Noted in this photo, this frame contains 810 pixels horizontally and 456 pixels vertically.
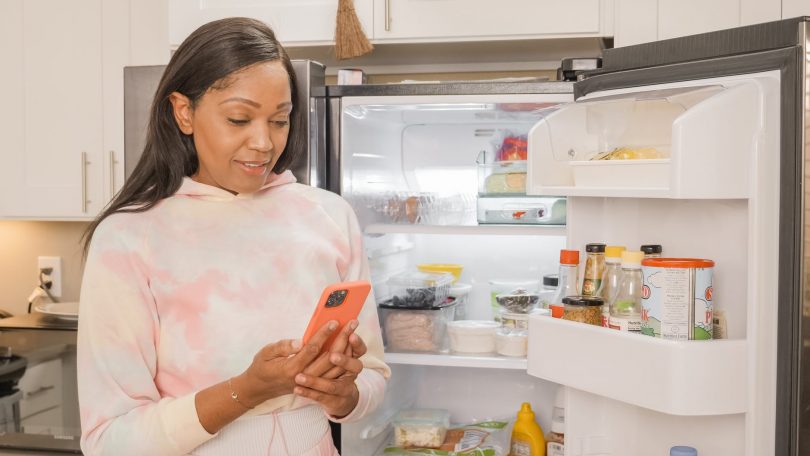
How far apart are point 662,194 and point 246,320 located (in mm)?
646

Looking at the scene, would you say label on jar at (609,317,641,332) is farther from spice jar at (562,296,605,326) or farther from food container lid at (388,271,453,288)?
food container lid at (388,271,453,288)

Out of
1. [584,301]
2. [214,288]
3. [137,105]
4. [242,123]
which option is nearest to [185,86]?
[242,123]

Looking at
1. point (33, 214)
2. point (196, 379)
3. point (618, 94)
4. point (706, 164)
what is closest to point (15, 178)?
point (33, 214)

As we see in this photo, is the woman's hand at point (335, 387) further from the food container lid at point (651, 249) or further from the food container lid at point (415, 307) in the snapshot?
the food container lid at point (415, 307)

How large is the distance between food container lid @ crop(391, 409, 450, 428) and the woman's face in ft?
3.19

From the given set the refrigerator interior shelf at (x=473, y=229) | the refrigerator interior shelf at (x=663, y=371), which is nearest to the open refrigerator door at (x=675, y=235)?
the refrigerator interior shelf at (x=663, y=371)

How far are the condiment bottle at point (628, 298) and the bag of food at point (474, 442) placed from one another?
77cm

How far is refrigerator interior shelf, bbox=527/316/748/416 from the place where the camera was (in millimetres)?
1188

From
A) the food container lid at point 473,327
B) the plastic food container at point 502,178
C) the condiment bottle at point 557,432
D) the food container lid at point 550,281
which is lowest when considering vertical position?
the condiment bottle at point 557,432

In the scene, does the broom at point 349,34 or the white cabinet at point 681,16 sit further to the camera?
the broom at point 349,34

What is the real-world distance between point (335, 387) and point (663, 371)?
483 millimetres

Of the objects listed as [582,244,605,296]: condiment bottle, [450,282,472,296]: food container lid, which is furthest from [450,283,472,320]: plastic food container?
[582,244,605,296]: condiment bottle

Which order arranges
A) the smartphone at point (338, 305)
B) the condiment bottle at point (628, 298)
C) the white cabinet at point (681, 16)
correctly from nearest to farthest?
the smartphone at point (338, 305), the condiment bottle at point (628, 298), the white cabinet at point (681, 16)

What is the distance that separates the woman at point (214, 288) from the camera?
1.14 m
